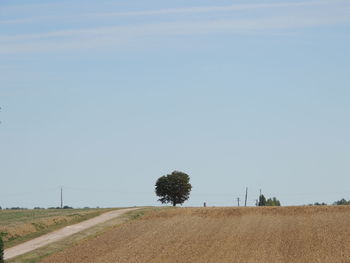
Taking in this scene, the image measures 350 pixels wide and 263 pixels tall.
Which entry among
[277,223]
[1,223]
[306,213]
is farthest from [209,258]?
[1,223]

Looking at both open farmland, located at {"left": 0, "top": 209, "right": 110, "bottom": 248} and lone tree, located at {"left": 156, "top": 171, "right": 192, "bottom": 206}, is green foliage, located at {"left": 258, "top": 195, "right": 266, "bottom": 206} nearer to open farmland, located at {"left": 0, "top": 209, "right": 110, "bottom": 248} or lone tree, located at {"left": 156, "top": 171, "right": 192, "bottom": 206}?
lone tree, located at {"left": 156, "top": 171, "right": 192, "bottom": 206}

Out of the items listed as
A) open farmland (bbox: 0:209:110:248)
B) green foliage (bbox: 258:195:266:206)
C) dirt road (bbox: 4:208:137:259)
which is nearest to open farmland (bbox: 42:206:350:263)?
dirt road (bbox: 4:208:137:259)

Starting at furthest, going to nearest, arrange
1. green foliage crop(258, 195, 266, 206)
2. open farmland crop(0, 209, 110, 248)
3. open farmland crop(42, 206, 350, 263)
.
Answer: green foliage crop(258, 195, 266, 206) → open farmland crop(0, 209, 110, 248) → open farmland crop(42, 206, 350, 263)

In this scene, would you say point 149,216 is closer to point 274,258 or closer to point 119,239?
point 119,239

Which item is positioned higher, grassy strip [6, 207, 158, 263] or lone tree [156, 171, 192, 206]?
lone tree [156, 171, 192, 206]

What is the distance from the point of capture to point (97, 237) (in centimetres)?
6600

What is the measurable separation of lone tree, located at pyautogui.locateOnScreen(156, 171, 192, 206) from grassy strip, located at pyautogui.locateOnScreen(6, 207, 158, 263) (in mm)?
23187

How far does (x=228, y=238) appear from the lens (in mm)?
61750

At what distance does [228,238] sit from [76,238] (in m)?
13.0

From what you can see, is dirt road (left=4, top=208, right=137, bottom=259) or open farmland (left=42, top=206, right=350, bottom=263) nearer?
open farmland (left=42, top=206, right=350, bottom=263)

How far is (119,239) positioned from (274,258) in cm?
1622

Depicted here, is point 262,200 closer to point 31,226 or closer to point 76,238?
point 31,226

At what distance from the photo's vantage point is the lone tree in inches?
4338

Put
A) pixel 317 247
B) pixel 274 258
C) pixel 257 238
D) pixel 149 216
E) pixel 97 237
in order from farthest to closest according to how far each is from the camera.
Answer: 1. pixel 149 216
2. pixel 97 237
3. pixel 257 238
4. pixel 317 247
5. pixel 274 258
